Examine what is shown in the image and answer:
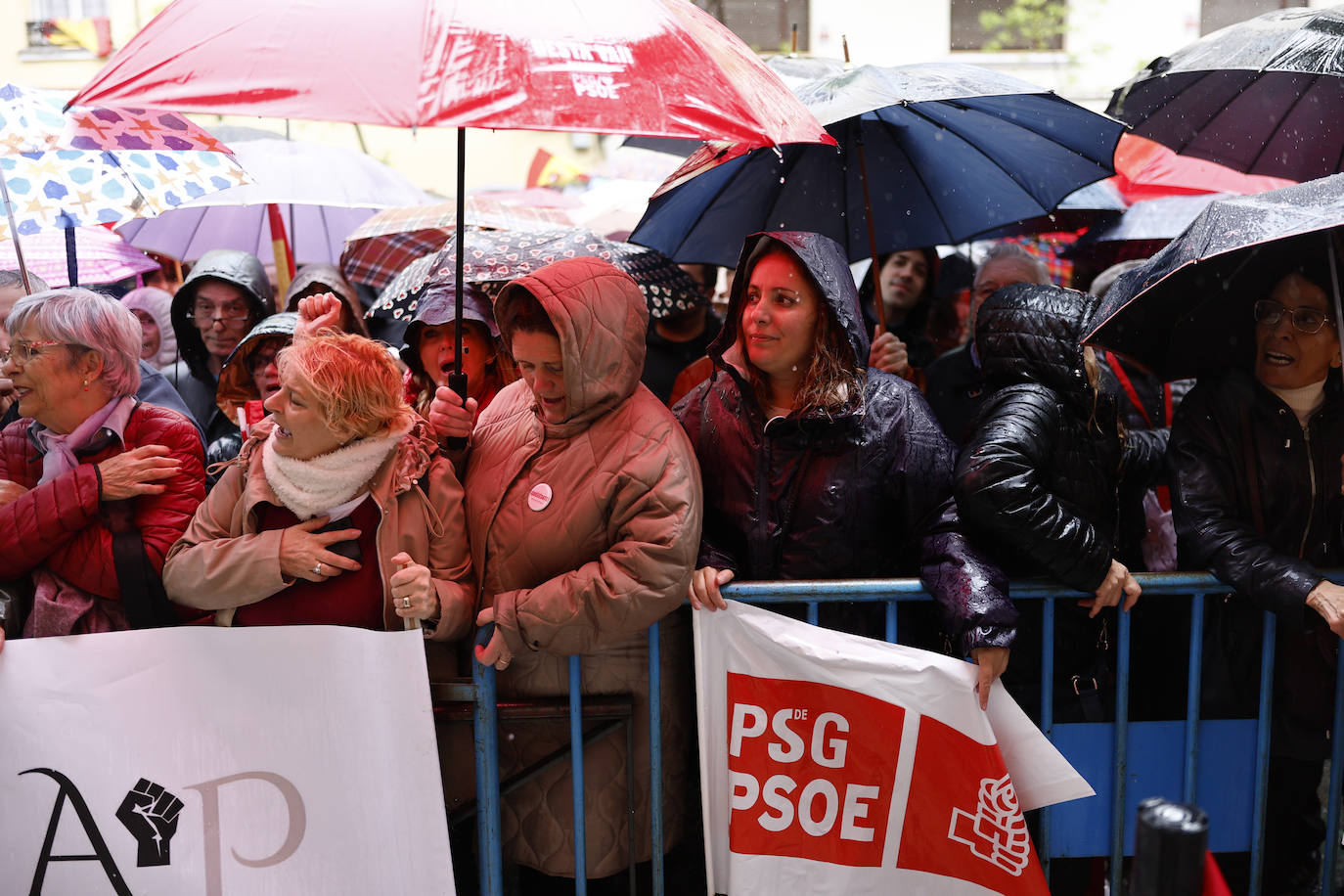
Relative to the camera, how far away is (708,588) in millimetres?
3236

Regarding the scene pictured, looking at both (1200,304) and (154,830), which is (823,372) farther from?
(154,830)

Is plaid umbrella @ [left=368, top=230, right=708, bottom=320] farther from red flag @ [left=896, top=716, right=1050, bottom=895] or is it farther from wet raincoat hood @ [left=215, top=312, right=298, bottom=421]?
red flag @ [left=896, top=716, right=1050, bottom=895]

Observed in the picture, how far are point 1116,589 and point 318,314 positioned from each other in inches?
95.6

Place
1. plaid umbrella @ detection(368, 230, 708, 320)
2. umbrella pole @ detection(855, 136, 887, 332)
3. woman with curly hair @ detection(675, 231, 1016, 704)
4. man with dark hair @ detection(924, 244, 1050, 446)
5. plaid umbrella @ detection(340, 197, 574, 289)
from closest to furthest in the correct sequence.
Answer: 1. woman with curly hair @ detection(675, 231, 1016, 704)
2. plaid umbrella @ detection(368, 230, 708, 320)
3. umbrella pole @ detection(855, 136, 887, 332)
4. man with dark hair @ detection(924, 244, 1050, 446)
5. plaid umbrella @ detection(340, 197, 574, 289)

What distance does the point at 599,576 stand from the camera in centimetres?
306

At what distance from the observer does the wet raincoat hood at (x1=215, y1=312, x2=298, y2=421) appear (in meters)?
4.61

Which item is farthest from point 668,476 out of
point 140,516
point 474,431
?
point 140,516

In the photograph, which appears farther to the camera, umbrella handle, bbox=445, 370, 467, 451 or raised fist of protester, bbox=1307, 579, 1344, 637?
umbrella handle, bbox=445, 370, 467, 451

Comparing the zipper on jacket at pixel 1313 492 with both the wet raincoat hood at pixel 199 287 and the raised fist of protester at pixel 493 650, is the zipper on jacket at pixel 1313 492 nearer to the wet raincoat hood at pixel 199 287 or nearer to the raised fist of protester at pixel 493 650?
the raised fist of protester at pixel 493 650

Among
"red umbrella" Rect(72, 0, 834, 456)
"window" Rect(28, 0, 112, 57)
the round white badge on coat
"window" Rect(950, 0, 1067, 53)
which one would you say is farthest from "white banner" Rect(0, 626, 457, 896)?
"window" Rect(28, 0, 112, 57)

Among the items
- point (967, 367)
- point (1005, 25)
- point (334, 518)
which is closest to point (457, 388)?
point (334, 518)

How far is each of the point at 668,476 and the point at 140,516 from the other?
1.57 meters

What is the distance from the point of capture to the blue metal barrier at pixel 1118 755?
3.29 m

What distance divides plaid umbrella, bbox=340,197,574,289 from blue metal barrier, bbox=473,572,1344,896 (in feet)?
10.6
